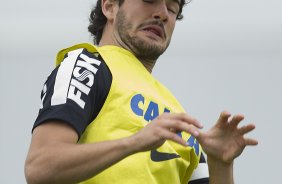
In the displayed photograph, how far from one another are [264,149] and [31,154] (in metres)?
2.28

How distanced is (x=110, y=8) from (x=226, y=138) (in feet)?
2.78

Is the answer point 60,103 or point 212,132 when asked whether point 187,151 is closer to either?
point 212,132

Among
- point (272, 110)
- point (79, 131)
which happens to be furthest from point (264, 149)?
point (79, 131)

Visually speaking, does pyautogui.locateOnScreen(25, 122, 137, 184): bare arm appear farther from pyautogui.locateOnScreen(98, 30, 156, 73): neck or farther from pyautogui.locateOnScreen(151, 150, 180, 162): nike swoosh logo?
pyautogui.locateOnScreen(98, 30, 156, 73): neck

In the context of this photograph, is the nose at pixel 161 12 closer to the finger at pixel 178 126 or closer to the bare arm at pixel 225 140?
the bare arm at pixel 225 140

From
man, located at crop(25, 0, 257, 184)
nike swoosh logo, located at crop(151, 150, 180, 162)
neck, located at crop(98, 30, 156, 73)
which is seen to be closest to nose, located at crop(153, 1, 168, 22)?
man, located at crop(25, 0, 257, 184)

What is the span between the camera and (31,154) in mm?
2207

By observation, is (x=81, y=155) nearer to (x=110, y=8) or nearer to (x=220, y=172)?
(x=220, y=172)

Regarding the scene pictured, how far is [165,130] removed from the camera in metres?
2.09

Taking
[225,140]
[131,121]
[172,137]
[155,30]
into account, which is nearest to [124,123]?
[131,121]

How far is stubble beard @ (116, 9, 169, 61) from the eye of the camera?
2832 mm

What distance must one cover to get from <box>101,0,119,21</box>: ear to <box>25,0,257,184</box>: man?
0.13ft

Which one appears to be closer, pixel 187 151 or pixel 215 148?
pixel 215 148

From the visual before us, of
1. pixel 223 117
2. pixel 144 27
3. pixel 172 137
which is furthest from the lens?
pixel 144 27
